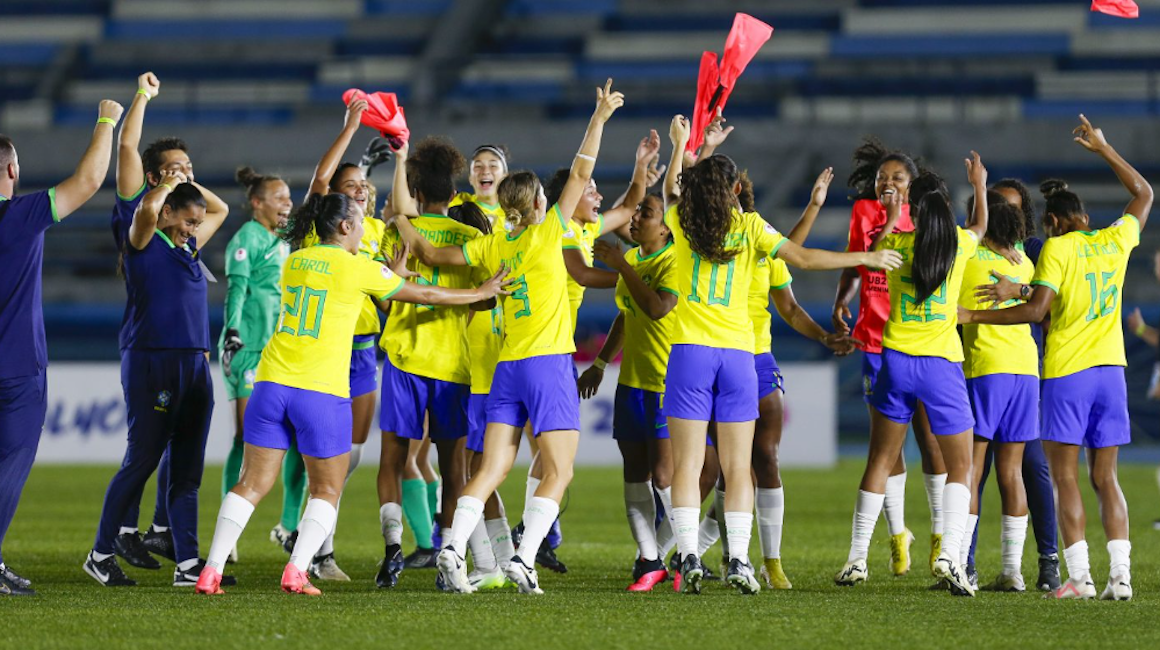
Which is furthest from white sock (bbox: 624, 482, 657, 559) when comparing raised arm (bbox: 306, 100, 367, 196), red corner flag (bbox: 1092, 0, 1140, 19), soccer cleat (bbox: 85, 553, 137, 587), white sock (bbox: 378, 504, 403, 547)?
red corner flag (bbox: 1092, 0, 1140, 19)

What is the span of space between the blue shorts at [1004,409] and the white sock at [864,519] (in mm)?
607

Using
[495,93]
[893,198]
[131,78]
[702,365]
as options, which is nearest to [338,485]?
[702,365]

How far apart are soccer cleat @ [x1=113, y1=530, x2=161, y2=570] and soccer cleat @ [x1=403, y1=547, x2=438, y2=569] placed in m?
1.32

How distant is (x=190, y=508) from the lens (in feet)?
22.4

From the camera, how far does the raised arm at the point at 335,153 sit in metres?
7.04

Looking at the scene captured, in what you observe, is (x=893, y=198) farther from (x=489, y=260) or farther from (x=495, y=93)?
(x=495, y=93)

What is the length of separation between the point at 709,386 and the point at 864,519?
3.87 feet

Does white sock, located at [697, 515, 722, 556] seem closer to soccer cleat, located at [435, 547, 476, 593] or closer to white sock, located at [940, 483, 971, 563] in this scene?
white sock, located at [940, 483, 971, 563]

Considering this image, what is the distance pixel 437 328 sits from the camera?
687 cm

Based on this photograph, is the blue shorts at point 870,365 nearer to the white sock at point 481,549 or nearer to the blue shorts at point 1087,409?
the blue shorts at point 1087,409

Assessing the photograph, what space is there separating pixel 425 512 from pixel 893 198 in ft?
9.36

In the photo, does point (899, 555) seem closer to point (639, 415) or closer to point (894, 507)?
point (894, 507)

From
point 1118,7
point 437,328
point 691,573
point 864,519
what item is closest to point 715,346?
point 691,573

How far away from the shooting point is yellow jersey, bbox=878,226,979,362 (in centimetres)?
654
